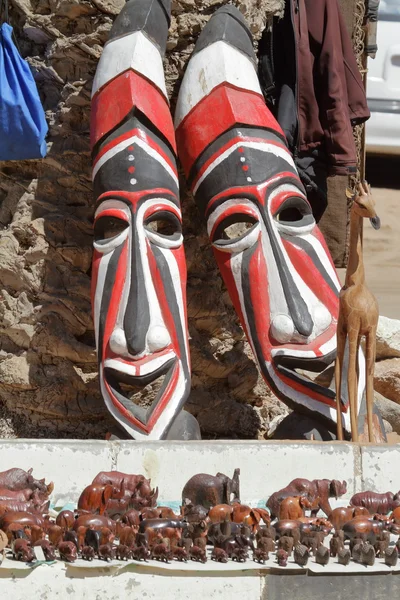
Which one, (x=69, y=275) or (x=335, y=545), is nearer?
(x=335, y=545)

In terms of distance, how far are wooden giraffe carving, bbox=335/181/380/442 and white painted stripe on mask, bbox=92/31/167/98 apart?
1.27 m

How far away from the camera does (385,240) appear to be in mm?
9664

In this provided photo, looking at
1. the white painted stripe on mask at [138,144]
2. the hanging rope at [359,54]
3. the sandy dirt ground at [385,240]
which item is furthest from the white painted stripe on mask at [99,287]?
the sandy dirt ground at [385,240]

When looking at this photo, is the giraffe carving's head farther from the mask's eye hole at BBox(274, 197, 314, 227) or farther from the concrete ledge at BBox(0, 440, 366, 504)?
the concrete ledge at BBox(0, 440, 366, 504)

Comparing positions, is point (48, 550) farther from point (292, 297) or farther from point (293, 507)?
point (292, 297)

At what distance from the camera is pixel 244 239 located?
518 cm

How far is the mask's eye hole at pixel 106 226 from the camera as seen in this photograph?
516cm

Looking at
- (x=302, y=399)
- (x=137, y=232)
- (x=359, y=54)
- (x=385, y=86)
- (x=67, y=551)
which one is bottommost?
(x=385, y=86)

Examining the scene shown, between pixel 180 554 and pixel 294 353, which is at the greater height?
pixel 180 554

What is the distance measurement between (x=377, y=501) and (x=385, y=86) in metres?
6.40

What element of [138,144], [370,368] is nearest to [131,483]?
[370,368]

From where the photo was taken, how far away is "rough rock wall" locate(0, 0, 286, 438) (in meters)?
5.80

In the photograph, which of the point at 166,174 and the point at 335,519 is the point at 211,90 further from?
the point at 335,519

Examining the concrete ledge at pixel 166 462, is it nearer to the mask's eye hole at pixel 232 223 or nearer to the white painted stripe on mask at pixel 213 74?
the mask's eye hole at pixel 232 223
